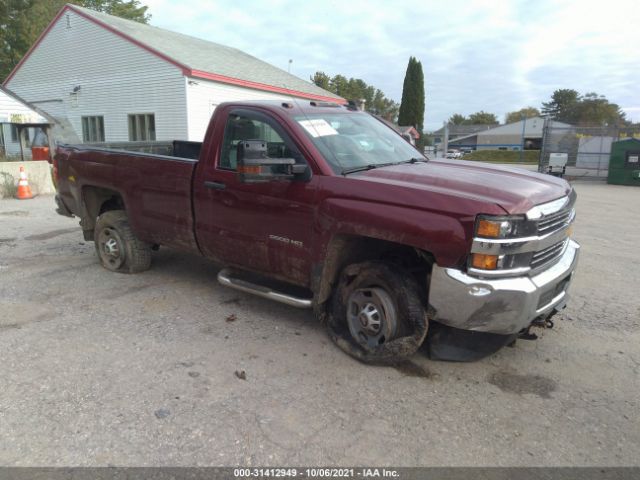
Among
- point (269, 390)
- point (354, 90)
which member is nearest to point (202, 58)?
point (269, 390)

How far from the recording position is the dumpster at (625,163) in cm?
1917

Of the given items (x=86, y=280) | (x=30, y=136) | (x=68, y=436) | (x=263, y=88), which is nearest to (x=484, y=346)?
(x=68, y=436)

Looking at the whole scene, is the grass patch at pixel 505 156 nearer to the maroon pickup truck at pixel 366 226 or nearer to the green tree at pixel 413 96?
the green tree at pixel 413 96

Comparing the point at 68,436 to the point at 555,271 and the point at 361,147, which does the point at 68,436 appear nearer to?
the point at 361,147

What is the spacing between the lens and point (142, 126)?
19828mm

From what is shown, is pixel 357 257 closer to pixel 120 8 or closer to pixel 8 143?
pixel 8 143

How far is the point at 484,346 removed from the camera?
3.45 metres

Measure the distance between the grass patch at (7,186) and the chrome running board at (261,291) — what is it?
32.2 ft

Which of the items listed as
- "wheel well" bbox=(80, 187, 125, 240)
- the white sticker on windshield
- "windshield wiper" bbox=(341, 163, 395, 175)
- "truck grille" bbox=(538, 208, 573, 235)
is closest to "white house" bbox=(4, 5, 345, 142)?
"wheel well" bbox=(80, 187, 125, 240)

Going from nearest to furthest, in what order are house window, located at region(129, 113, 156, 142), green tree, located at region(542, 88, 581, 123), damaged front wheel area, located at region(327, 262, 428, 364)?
damaged front wheel area, located at region(327, 262, 428, 364) → house window, located at region(129, 113, 156, 142) → green tree, located at region(542, 88, 581, 123)

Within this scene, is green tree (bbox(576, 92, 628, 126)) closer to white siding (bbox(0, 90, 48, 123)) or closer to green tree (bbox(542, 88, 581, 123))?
green tree (bbox(542, 88, 581, 123))

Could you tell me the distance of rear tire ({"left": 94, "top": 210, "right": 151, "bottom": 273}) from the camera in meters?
5.48

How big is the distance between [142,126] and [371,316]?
18.7 metres

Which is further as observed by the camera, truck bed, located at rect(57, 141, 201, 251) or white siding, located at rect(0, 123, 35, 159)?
white siding, located at rect(0, 123, 35, 159)
